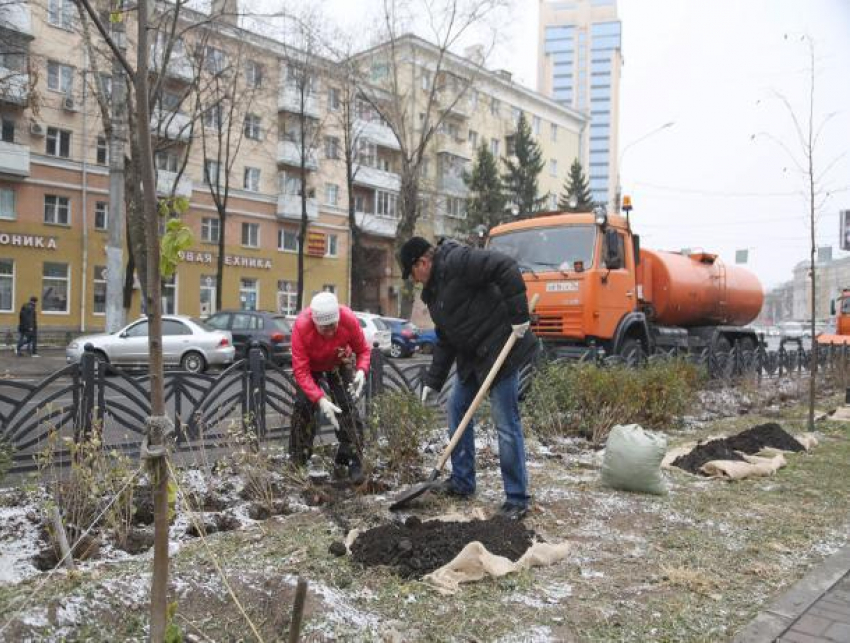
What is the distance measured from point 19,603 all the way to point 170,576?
579 mm

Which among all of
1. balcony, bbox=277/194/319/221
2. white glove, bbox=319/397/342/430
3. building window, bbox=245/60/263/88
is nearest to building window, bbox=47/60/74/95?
building window, bbox=245/60/263/88

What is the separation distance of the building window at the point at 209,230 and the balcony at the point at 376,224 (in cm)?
881

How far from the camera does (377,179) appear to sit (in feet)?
130

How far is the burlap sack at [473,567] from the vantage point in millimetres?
3186

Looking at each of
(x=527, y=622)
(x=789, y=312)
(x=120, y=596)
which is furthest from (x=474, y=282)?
(x=789, y=312)

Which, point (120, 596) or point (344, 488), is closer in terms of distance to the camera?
point (120, 596)

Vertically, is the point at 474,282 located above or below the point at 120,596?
above

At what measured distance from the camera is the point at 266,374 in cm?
625

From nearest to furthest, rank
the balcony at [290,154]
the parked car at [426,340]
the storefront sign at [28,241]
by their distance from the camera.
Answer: the parked car at [426,340], the storefront sign at [28,241], the balcony at [290,154]

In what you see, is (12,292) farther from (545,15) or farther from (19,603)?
(545,15)

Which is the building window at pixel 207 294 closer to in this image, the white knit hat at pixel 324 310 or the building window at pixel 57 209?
the building window at pixel 57 209

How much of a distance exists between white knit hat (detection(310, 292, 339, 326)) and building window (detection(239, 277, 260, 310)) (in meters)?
30.6

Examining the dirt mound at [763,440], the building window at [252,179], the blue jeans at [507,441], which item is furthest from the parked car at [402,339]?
the blue jeans at [507,441]

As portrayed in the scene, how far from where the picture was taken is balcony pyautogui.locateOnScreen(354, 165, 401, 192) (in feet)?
128
